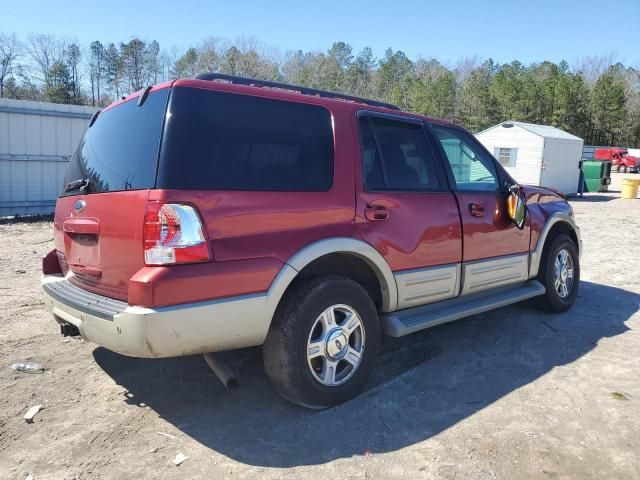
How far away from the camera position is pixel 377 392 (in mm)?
3576

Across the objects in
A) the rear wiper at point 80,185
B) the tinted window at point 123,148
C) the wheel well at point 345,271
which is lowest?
the wheel well at point 345,271

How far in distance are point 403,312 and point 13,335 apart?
3394 millimetres

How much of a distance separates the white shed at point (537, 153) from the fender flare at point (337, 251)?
21092 mm

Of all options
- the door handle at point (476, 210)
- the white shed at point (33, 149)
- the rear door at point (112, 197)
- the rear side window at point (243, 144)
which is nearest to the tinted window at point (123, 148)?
the rear door at point (112, 197)

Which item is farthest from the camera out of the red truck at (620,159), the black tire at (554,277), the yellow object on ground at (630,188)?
the red truck at (620,159)

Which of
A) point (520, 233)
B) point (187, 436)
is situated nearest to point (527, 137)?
point (520, 233)

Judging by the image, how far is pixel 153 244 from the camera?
8.74 feet

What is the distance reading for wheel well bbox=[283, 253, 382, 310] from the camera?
332cm

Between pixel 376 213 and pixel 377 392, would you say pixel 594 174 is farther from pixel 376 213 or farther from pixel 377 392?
pixel 377 392

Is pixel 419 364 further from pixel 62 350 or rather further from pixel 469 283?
pixel 62 350

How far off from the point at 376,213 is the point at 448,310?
1.10 metres

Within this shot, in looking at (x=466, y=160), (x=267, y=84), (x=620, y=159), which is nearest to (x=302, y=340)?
→ (x=267, y=84)

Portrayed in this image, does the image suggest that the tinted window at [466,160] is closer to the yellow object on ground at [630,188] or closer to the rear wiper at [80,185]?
the rear wiper at [80,185]

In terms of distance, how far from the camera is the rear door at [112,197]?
2.78m
